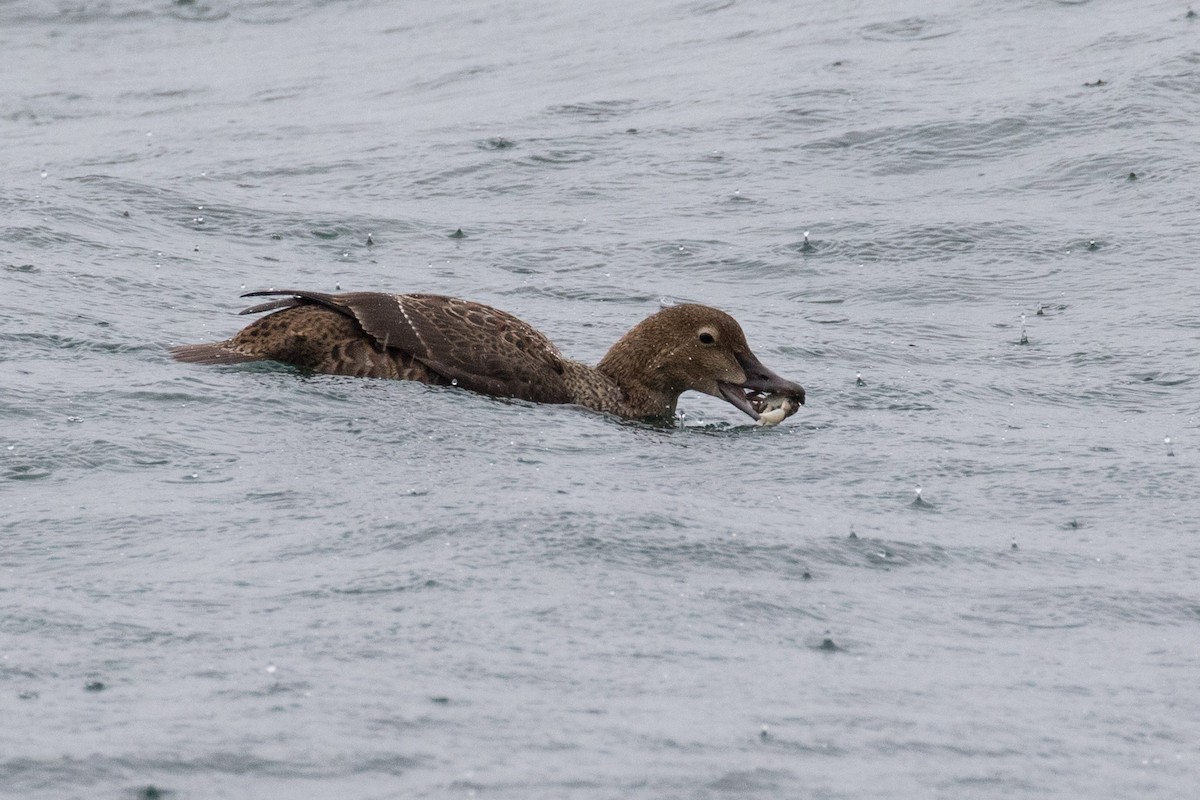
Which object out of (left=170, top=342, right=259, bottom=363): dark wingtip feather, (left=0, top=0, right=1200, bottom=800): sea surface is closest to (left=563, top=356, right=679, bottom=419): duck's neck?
(left=0, top=0, right=1200, bottom=800): sea surface

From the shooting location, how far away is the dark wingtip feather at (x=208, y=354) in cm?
1002

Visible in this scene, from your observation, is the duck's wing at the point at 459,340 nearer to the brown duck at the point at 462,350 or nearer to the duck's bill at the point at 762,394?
the brown duck at the point at 462,350

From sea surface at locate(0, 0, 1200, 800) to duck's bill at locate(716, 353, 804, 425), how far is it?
14 cm

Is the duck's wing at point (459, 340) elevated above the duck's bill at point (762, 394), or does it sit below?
above

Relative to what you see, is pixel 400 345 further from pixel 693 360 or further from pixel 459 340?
pixel 693 360

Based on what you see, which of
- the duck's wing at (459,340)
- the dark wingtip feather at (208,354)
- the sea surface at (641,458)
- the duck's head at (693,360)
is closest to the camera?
the sea surface at (641,458)

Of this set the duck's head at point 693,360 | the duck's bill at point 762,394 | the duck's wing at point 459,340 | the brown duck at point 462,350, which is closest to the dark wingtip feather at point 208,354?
the brown duck at point 462,350

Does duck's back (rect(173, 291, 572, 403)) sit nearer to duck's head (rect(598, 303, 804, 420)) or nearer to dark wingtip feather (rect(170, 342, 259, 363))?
dark wingtip feather (rect(170, 342, 259, 363))

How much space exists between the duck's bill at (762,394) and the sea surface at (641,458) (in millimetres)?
136

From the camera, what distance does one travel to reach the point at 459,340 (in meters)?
9.93

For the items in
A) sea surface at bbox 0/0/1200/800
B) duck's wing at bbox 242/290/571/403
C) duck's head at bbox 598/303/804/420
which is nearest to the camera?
sea surface at bbox 0/0/1200/800

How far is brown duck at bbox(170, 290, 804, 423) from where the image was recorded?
991 cm

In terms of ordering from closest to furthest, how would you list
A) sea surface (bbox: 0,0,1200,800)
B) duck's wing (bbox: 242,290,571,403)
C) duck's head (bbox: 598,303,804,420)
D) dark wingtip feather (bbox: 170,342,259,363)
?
sea surface (bbox: 0,0,1200,800) < duck's wing (bbox: 242,290,571,403) < dark wingtip feather (bbox: 170,342,259,363) < duck's head (bbox: 598,303,804,420)

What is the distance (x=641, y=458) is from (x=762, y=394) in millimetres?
1385
